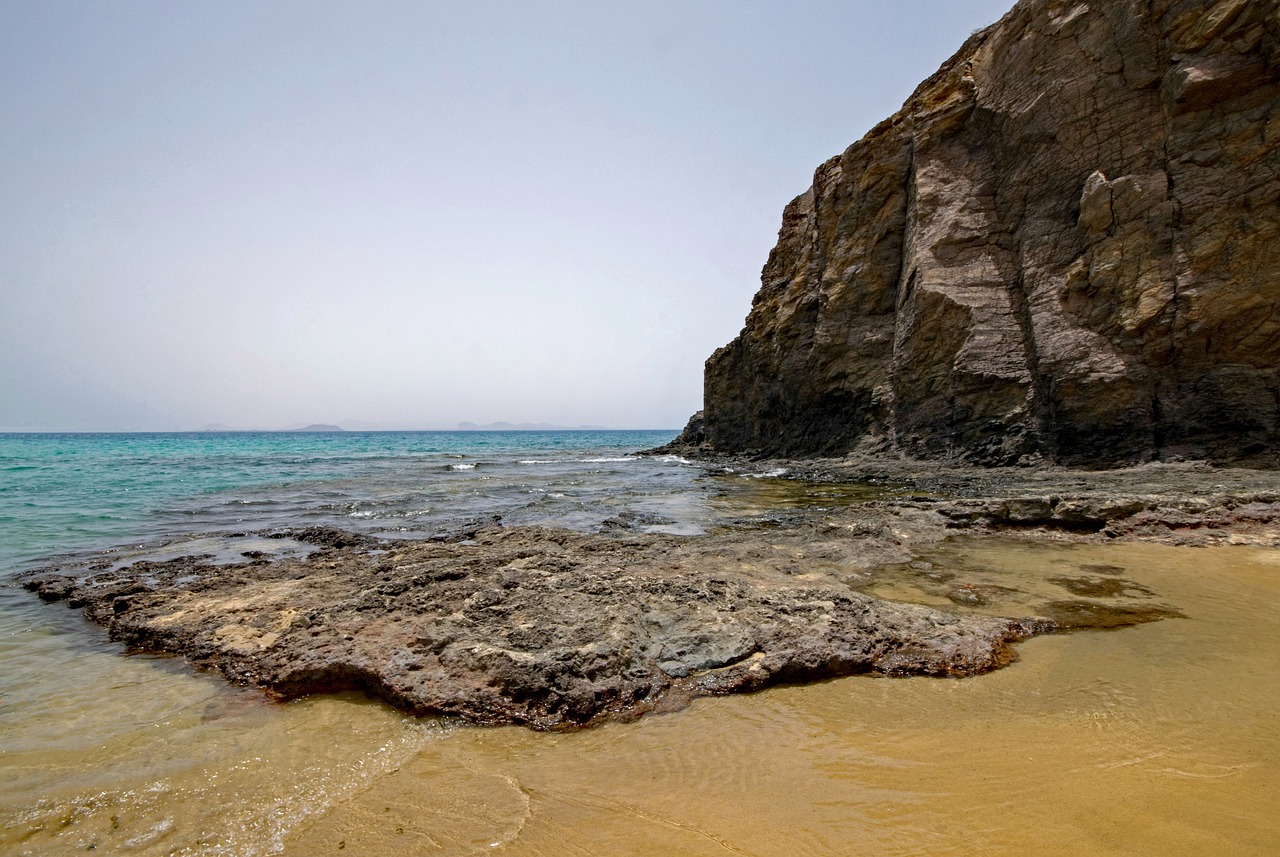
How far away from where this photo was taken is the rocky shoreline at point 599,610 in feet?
12.4

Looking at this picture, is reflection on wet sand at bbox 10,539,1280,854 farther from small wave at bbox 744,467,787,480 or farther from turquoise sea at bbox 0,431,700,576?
small wave at bbox 744,467,787,480

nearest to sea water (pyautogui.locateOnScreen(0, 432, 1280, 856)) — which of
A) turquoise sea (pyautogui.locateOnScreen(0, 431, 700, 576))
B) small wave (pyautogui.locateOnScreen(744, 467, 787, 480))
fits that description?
turquoise sea (pyautogui.locateOnScreen(0, 431, 700, 576))

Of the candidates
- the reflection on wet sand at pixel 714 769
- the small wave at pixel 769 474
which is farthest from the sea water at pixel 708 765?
the small wave at pixel 769 474

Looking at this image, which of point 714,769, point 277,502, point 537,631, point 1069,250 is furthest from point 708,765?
point 1069,250

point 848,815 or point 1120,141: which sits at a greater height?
point 1120,141

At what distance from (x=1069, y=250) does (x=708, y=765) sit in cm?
1963

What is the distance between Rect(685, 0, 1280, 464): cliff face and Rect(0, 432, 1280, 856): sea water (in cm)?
1224

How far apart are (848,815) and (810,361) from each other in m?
23.8

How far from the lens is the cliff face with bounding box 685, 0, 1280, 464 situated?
43.6ft

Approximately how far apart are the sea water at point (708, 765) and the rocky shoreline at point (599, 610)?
217 millimetres

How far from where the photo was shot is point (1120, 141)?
15.6 metres

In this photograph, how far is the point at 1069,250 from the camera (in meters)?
16.7

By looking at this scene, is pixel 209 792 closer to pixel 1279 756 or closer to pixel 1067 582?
pixel 1279 756

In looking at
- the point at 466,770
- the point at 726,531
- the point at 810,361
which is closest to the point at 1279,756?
the point at 466,770
